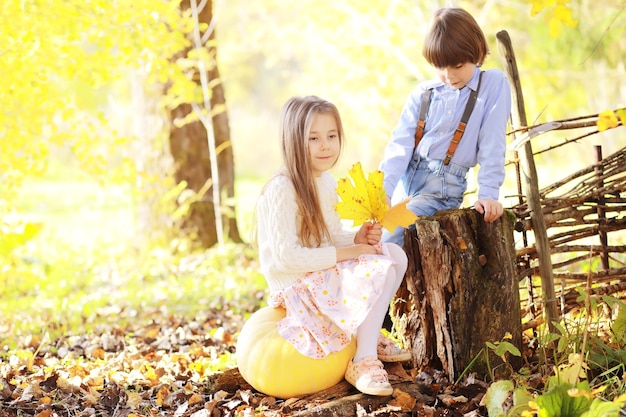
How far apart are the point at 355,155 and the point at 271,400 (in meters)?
13.3

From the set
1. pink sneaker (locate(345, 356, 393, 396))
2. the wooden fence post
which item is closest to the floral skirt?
pink sneaker (locate(345, 356, 393, 396))

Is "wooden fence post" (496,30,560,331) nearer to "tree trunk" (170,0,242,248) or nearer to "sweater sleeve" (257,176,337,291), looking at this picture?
"sweater sleeve" (257,176,337,291)

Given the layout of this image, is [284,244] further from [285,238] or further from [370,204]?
[370,204]

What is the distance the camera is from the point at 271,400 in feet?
9.50

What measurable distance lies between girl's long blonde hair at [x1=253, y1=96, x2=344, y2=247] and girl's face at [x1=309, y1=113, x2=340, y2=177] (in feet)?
0.06

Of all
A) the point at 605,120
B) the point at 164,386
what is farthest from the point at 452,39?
the point at 164,386

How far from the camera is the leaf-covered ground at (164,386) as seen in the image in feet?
9.14

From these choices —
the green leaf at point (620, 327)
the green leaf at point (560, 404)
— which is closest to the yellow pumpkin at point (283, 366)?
the green leaf at point (560, 404)

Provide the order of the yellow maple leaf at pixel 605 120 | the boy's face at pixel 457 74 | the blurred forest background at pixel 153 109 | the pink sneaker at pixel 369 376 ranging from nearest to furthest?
1. the yellow maple leaf at pixel 605 120
2. the pink sneaker at pixel 369 376
3. the boy's face at pixel 457 74
4. the blurred forest background at pixel 153 109

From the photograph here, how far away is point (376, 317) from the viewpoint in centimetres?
286

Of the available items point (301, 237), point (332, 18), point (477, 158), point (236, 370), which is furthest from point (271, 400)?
point (332, 18)

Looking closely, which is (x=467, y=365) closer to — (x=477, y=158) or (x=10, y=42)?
(x=477, y=158)

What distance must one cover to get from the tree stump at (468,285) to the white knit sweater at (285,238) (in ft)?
1.36

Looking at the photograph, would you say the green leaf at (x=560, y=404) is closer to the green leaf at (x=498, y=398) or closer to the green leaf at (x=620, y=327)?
the green leaf at (x=498, y=398)
